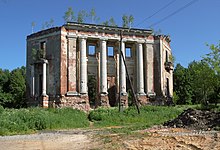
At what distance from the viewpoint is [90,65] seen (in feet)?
126

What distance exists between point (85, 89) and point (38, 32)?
843 cm

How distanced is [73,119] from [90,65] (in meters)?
12.9

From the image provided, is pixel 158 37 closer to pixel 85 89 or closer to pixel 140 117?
pixel 85 89

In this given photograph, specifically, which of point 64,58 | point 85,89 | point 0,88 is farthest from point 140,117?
point 0,88

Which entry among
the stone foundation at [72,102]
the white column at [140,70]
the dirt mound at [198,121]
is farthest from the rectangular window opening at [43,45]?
the dirt mound at [198,121]

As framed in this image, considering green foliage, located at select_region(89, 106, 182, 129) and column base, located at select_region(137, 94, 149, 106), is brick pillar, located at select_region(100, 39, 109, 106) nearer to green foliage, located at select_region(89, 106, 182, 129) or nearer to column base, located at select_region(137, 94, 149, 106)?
column base, located at select_region(137, 94, 149, 106)

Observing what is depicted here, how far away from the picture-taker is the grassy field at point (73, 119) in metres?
21.2

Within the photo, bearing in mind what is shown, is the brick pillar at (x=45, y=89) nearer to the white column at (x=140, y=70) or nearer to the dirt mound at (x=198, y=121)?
the white column at (x=140, y=70)

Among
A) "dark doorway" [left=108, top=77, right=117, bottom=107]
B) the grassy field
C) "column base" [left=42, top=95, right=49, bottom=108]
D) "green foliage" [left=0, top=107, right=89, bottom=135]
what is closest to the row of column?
"dark doorway" [left=108, top=77, right=117, bottom=107]

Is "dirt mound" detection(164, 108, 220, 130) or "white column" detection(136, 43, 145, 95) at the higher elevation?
"white column" detection(136, 43, 145, 95)

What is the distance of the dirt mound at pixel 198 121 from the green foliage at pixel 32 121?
793 centimetres

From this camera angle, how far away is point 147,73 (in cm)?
3931

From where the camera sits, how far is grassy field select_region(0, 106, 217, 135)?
69.5ft

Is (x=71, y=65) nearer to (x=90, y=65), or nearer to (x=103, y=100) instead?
(x=90, y=65)
